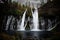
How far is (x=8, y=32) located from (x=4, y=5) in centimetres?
41

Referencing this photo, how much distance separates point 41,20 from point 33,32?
0.21 metres

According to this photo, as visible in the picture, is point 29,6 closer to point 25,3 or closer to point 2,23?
point 25,3

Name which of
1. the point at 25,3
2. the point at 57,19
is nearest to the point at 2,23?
the point at 25,3

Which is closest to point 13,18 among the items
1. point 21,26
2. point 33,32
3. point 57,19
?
point 21,26

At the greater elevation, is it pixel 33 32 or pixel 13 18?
pixel 13 18

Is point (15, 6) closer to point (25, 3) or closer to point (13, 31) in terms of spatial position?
point (25, 3)

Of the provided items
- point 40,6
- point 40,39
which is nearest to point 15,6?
point 40,6

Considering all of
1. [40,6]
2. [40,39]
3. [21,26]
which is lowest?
[40,39]

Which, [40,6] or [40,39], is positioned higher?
[40,6]

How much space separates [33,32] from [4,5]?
59cm

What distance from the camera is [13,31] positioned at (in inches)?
116

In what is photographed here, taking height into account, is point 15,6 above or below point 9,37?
above

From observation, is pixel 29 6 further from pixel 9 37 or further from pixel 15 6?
pixel 9 37

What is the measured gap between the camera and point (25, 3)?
2975 mm
